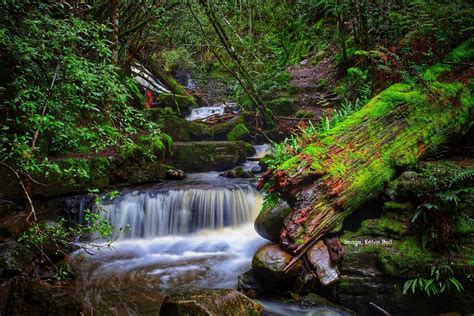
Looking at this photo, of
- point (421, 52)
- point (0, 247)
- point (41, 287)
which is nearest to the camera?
point (41, 287)

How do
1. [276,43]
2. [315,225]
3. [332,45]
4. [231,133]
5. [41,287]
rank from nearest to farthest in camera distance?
[41,287], [315,225], [231,133], [332,45], [276,43]

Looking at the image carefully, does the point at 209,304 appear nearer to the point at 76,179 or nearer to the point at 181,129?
the point at 76,179

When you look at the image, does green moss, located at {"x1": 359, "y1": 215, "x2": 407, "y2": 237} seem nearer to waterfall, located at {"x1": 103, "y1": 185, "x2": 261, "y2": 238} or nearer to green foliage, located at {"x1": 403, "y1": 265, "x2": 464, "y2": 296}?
green foliage, located at {"x1": 403, "y1": 265, "x2": 464, "y2": 296}

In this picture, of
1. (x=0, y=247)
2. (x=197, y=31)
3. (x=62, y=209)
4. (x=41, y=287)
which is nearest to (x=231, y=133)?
(x=197, y=31)

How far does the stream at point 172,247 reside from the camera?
17.2 ft

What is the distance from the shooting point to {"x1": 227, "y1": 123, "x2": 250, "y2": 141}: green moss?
12.3 m

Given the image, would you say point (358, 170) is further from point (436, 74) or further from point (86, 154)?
point (86, 154)

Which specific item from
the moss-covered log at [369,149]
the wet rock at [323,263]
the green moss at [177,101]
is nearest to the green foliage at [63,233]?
the moss-covered log at [369,149]

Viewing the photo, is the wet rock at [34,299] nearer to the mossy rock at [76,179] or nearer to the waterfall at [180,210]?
the mossy rock at [76,179]

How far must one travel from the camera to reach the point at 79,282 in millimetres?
5645

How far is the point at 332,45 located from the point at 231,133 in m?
7.10

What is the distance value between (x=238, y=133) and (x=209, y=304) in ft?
29.9

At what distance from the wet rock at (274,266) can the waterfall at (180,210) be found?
3.21m

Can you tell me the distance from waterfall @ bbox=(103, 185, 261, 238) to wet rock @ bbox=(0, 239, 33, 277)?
98.1 inches
